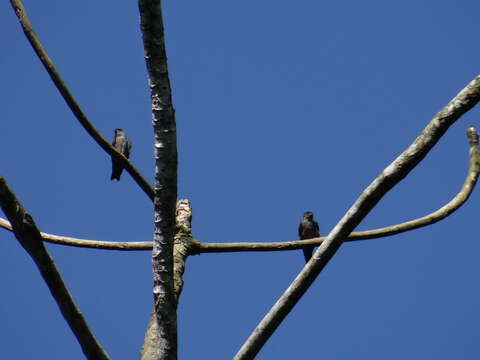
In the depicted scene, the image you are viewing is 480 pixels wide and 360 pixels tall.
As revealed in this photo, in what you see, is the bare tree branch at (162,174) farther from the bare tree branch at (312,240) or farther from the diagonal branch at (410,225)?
the bare tree branch at (312,240)

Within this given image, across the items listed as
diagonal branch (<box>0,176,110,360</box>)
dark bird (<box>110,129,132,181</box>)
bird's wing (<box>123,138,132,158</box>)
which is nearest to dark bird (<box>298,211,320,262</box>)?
dark bird (<box>110,129,132,181</box>)

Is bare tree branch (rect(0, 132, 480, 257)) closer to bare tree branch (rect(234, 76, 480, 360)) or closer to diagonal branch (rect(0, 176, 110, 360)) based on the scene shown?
bare tree branch (rect(234, 76, 480, 360))

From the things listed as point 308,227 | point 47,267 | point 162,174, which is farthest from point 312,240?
point 308,227

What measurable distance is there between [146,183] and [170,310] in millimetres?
1727

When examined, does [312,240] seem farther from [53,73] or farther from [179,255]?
[53,73]

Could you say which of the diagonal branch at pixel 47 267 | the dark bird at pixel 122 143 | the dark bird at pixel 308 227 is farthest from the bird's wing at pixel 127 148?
the diagonal branch at pixel 47 267

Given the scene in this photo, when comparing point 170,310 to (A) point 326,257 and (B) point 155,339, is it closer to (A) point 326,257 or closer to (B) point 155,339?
(B) point 155,339

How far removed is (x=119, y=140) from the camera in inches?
579

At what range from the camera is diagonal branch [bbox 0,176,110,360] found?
2.76m

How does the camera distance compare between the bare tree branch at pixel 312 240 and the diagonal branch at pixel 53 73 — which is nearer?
the diagonal branch at pixel 53 73

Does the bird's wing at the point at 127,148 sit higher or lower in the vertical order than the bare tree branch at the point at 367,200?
higher

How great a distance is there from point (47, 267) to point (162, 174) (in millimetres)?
702

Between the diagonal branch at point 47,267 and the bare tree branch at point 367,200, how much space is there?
0.71 metres

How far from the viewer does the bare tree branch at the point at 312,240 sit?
4.33 meters
